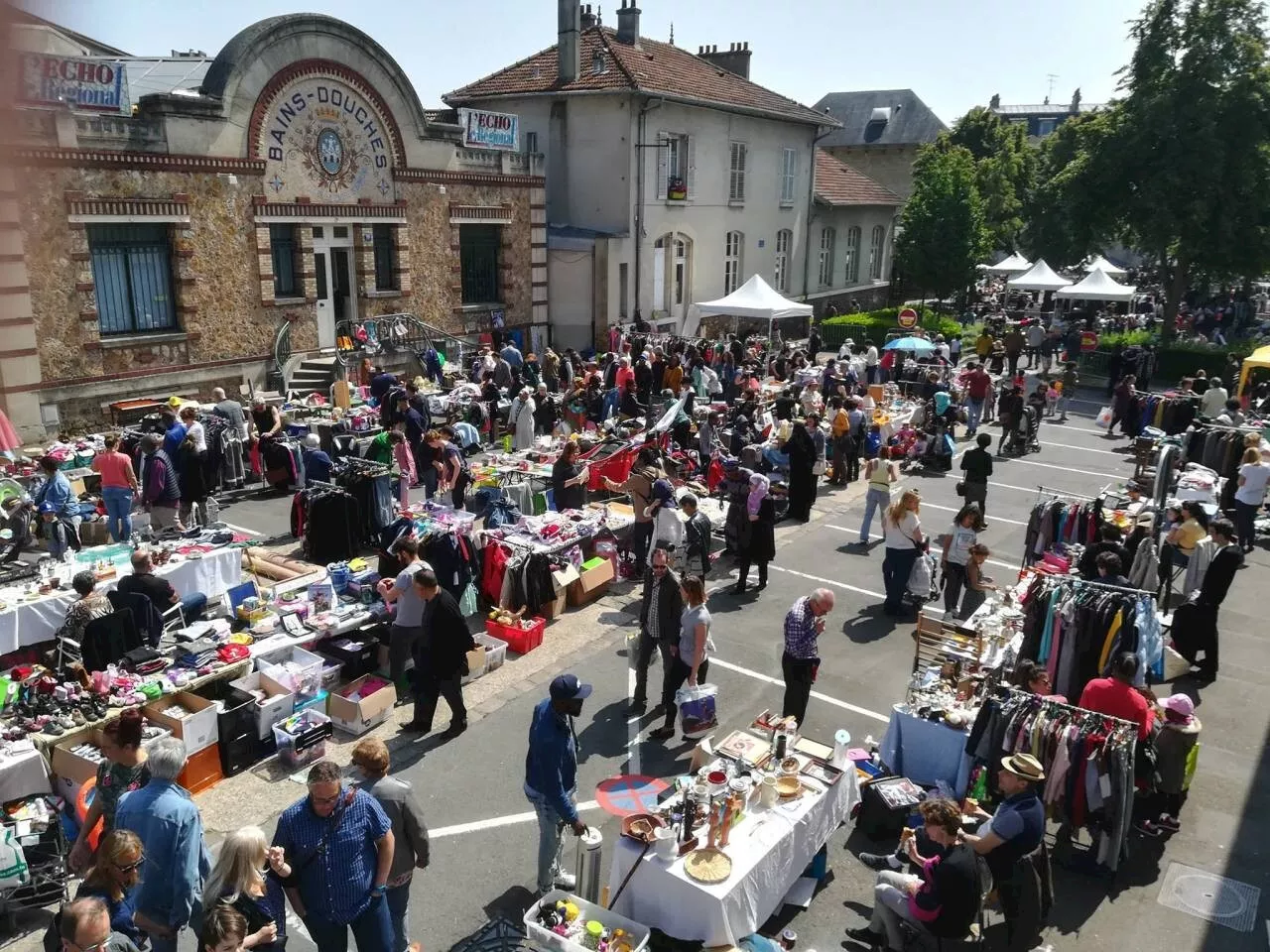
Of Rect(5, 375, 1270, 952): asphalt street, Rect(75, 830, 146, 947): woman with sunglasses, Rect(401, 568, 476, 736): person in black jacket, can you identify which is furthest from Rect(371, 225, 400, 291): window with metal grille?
Rect(75, 830, 146, 947): woman with sunglasses

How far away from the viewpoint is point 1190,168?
88.1 feet

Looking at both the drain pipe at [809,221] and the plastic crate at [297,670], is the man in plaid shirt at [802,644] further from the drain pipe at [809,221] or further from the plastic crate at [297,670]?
the drain pipe at [809,221]

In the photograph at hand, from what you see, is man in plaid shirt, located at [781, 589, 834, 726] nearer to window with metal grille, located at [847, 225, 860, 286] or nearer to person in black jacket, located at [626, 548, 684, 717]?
person in black jacket, located at [626, 548, 684, 717]

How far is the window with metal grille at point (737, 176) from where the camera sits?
106 ft

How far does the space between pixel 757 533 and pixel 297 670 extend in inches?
228

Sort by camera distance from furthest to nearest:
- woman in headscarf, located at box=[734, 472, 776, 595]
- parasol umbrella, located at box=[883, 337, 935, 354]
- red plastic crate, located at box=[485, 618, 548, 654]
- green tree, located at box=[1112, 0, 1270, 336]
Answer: green tree, located at box=[1112, 0, 1270, 336] → parasol umbrella, located at box=[883, 337, 935, 354] → woman in headscarf, located at box=[734, 472, 776, 595] → red plastic crate, located at box=[485, 618, 548, 654]

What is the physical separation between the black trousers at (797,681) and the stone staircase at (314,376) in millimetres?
15093

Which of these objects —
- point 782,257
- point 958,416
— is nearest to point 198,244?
point 958,416

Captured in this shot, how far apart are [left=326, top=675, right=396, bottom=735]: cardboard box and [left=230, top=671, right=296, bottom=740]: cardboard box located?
416 mm

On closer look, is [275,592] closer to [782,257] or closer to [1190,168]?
[1190,168]

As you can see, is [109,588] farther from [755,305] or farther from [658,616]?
[755,305]

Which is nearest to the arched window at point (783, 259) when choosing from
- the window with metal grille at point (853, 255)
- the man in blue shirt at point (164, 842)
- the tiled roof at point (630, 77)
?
the tiled roof at point (630, 77)

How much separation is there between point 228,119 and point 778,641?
15.3 m

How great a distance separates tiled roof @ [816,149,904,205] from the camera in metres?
38.9
